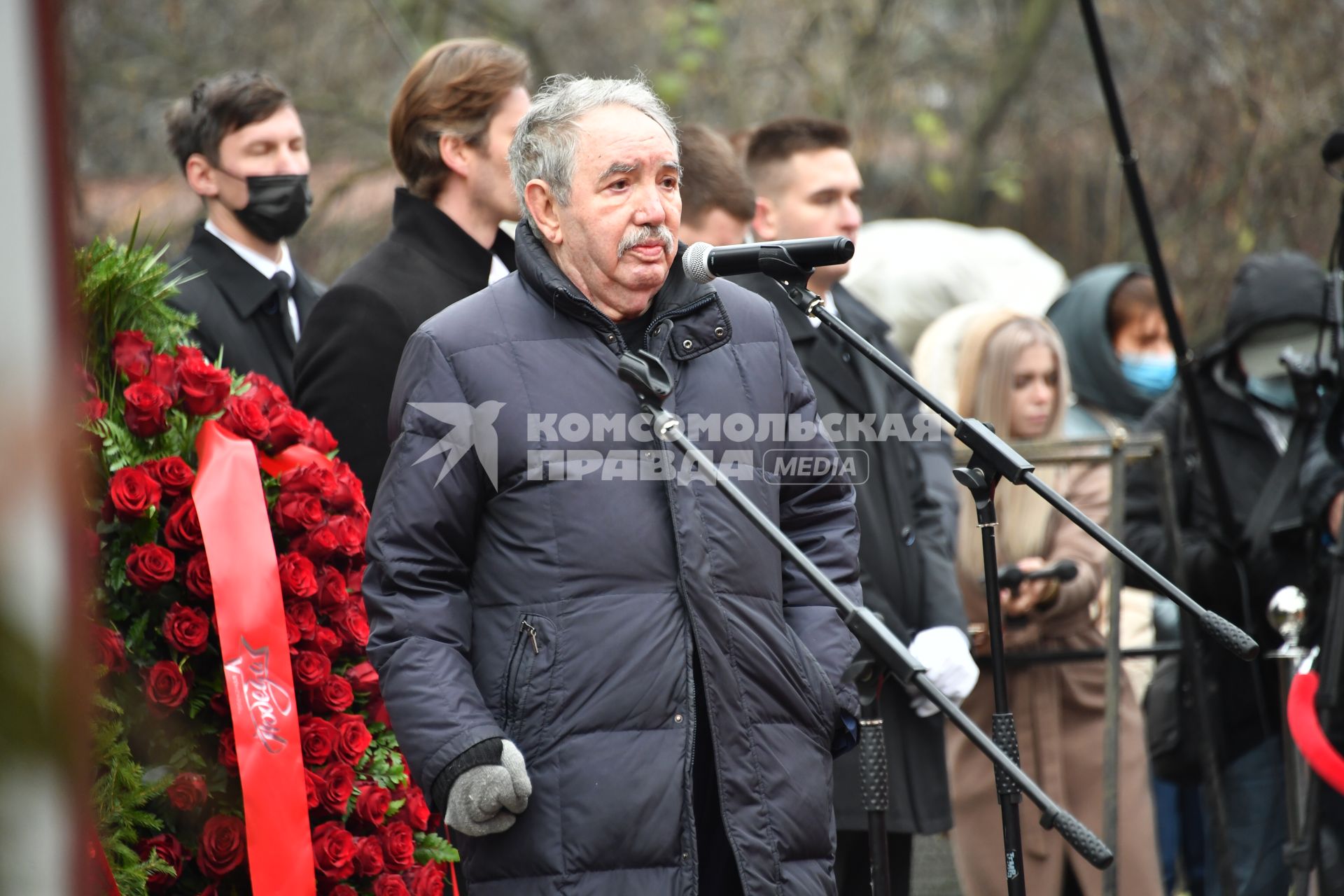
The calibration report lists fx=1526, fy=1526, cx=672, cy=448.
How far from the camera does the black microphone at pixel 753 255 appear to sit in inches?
113

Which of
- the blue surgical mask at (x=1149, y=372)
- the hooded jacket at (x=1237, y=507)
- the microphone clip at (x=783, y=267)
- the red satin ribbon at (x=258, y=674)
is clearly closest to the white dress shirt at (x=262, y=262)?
the red satin ribbon at (x=258, y=674)

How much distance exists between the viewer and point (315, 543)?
3.28m

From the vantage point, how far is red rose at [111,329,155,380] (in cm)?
323

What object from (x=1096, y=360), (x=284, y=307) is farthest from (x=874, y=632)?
(x=1096, y=360)

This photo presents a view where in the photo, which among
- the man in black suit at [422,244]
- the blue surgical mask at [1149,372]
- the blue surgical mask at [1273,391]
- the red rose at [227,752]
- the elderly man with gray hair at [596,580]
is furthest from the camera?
the blue surgical mask at [1149,372]

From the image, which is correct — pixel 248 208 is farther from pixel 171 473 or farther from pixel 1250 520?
pixel 1250 520

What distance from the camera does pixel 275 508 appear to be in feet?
10.8

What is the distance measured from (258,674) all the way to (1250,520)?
342 centimetres

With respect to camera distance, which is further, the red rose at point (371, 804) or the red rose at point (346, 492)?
the red rose at point (346, 492)

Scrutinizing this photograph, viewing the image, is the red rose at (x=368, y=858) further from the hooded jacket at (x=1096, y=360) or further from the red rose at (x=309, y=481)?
the hooded jacket at (x=1096, y=360)

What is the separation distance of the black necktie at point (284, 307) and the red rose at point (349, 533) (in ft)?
4.54

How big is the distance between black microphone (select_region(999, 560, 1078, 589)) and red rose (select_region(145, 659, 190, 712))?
8.98 ft

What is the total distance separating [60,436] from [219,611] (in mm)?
2364

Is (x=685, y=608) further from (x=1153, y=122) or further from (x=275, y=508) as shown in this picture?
(x=1153, y=122)
